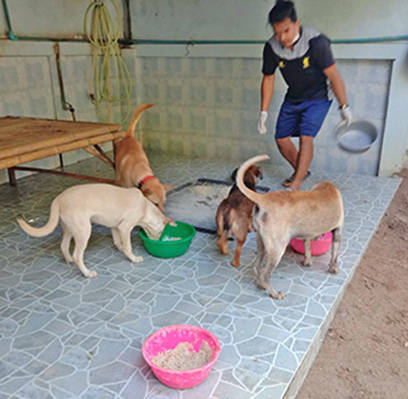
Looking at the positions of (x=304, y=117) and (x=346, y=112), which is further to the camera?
(x=304, y=117)

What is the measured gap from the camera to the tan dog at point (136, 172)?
3.58 meters

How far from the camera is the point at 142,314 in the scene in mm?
2611

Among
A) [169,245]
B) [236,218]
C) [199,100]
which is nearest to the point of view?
[236,218]

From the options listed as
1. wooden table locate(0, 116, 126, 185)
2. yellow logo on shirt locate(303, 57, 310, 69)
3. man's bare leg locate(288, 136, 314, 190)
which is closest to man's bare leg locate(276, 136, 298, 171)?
man's bare leg locate(288, 136, 314, 190)

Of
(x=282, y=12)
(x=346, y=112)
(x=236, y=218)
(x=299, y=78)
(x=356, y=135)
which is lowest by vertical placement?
(x=236, y=218)

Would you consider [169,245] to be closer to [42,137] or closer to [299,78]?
[42,137]

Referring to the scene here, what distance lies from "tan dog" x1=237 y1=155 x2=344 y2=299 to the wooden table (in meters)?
1.69

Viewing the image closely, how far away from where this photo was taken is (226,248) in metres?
3.38

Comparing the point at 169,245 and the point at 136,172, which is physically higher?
the point at 136,172

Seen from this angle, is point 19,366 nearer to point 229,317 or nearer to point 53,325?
point 53,325

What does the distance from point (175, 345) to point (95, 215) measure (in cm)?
115

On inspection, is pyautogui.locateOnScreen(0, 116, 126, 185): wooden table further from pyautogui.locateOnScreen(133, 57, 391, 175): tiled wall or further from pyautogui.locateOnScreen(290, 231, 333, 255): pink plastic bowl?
pyautogui.locateOnScreen(133, 57, 391, 175): tiled wall

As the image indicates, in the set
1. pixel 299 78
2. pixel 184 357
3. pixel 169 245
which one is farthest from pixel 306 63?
pixel 184 357

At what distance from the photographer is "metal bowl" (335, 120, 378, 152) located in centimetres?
539
